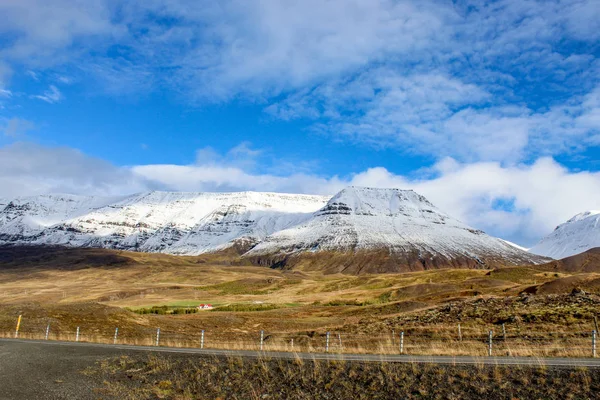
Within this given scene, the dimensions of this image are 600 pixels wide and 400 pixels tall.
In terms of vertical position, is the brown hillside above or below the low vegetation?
above

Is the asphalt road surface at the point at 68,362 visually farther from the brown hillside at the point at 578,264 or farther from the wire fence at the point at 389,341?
the brown hillside at the point at 578,264

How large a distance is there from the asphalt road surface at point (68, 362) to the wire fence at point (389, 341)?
9.31ft

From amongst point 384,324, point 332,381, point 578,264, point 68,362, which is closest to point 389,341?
point 332,381

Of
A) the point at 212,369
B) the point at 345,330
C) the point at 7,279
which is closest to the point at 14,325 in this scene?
the point at 345,330

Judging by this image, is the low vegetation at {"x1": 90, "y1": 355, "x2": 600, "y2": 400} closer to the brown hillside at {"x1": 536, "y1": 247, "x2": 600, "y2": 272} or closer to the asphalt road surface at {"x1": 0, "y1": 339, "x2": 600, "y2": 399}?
the asphalt road surface at {"x1": 0, "y1": 339, "x2": 600, "y2": 399}

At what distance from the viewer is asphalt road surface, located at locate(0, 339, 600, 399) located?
1916 cm

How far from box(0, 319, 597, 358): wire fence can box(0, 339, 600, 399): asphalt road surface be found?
2838 millimetres

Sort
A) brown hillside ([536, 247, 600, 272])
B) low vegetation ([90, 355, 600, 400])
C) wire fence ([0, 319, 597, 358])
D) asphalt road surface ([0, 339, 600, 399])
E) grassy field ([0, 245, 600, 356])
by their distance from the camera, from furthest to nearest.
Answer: brown hillside ([536, 247, 600, 272]) → grassy field ([0, 245, 600, 356]) → wire fence ([0, 319, 597, 358]) → asphalt road surface ([0, 339, 600, 399]) → low vegetation ([90, 355, 600, 400])

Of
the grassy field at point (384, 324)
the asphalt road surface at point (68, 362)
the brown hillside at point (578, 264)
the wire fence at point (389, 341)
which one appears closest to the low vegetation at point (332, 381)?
the asphalt road surface at point (68, 362)

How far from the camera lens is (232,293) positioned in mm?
134125

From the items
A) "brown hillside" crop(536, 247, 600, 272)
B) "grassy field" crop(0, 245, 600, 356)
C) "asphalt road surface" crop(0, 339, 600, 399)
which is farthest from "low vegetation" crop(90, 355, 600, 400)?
"brown hillside" crop(536, 247, 600, 272)

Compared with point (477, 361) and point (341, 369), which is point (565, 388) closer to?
point (477, 361)

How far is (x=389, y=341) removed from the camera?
1195 inches

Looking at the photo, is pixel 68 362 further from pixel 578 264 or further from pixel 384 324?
pixel 578 264
